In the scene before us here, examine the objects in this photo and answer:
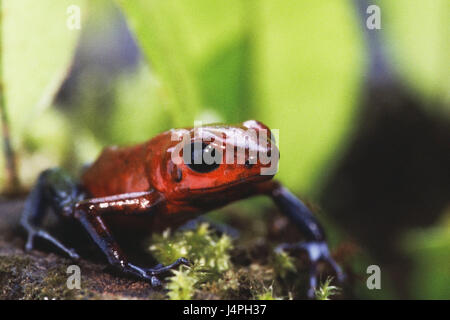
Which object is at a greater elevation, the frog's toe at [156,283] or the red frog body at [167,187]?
the red frog body at [167,187]

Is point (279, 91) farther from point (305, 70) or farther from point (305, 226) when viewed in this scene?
point (305, 226)

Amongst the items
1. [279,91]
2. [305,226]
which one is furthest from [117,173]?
[279,91]

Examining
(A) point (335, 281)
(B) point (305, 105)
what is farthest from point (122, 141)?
(A) point (335, 281)

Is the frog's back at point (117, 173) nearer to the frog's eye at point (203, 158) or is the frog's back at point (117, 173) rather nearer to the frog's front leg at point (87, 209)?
the frog's front leg at point (87, 209)

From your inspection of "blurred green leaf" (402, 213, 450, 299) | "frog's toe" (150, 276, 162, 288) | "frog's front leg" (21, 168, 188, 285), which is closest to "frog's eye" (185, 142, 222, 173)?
"frog's front leg" (21, 168, 188, 285)

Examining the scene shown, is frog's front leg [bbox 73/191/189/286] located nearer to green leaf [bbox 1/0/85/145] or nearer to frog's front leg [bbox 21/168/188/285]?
frog's front leg [bbox 21/168/188/285]

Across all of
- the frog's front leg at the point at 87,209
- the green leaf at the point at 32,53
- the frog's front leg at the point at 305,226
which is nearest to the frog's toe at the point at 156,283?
the frog's front leg at the point at 87,209

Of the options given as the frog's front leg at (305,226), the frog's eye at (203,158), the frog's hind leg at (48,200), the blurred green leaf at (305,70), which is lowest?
the frog's front leg at (305,226)
